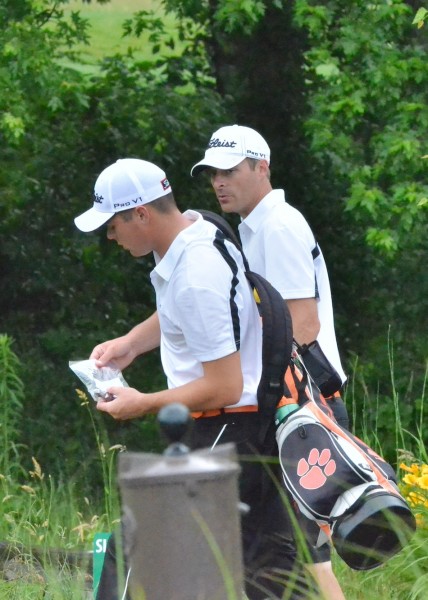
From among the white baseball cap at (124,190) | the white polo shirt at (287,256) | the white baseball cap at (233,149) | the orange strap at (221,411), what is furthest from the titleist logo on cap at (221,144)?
the orange strap at (221,411)

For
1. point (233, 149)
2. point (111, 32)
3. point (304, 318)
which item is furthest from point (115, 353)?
point (111, 32)

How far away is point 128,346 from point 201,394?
0.60 metres

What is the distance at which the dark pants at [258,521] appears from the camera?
369cm

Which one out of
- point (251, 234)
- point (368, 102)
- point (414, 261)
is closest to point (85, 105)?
point (368, 102)

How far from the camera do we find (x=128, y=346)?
4.06 metres

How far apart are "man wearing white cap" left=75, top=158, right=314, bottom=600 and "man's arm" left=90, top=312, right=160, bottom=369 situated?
0.25 metres

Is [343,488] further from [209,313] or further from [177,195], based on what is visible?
[177,195]

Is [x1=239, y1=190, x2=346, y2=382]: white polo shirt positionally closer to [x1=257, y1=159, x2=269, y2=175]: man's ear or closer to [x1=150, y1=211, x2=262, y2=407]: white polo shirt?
[x1=257, y1=159, x2=269, y2=175]: man's ear

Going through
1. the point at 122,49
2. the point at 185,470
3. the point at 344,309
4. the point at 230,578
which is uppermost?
the point at 122,49

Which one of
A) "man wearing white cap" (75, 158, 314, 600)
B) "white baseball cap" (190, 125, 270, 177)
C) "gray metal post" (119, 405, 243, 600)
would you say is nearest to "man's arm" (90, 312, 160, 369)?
"man wearing white cap" (75, 158, 314, 600)

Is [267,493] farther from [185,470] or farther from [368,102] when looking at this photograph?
[368,102]

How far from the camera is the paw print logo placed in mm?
3480

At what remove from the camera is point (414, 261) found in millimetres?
9406

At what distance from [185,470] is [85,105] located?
20.6ft
